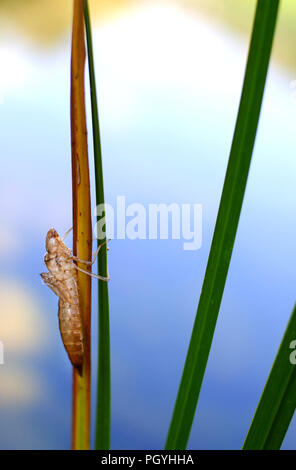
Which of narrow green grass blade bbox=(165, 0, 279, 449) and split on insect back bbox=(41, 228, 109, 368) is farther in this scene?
split on insect back bbox=(41, 228, 109, 368)

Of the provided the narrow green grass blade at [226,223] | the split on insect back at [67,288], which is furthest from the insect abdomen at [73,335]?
the narrow green grass blade at [226,223]

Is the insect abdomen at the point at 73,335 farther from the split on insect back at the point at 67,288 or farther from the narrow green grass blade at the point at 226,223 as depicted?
the narrow green grass blade at the point at 226,223

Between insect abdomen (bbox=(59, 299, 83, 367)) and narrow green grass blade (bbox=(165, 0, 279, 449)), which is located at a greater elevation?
narrow green grass blade (bbox=(165, 0, 279, 449))

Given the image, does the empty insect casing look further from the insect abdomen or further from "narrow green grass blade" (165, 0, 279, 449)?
"narrow green grass blade" (165, 0, 279, 449)

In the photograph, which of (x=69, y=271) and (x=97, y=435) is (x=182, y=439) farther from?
(x=69, y=271)

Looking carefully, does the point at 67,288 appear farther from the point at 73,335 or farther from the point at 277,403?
the point at 277,403

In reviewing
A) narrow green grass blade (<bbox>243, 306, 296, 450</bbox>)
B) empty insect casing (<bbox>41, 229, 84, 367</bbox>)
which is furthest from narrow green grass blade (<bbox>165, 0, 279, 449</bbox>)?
empty insect casing (<bbox>41, 229, 84, 367</bbox>)
